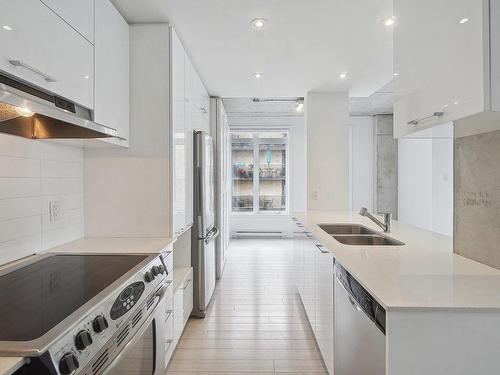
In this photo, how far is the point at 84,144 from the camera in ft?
6.40

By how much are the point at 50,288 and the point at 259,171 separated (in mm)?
5778

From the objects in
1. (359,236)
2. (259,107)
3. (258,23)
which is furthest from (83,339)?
(259,107)

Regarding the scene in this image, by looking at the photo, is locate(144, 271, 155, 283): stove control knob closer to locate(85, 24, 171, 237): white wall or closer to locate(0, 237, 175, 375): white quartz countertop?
locate(0, 237, 175, 375): white quartz countertop

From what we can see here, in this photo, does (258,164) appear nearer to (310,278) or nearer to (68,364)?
(310,278)

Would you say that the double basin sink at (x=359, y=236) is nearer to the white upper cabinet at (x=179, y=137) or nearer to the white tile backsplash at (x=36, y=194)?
the white upper cabinet at (x=179, y=137)

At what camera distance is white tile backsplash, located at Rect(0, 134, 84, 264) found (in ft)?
4.94

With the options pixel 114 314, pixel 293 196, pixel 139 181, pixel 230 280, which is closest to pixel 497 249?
pixel 114 314

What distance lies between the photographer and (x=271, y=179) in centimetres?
686

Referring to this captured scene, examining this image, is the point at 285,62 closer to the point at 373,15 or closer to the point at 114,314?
the point at 373,15

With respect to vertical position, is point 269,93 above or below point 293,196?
above

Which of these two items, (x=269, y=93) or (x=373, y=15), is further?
(x=269, y=93)

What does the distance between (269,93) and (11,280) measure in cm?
344

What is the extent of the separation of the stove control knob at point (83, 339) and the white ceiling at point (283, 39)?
1.89m

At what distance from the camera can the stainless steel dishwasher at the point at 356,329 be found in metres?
1.08
